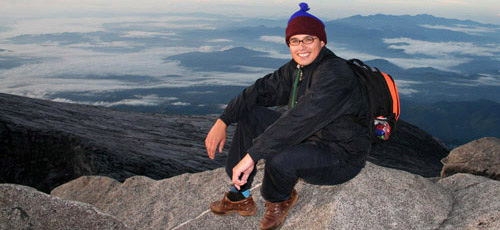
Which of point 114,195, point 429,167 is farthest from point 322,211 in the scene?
point 429,167

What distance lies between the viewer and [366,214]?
5.05 meters

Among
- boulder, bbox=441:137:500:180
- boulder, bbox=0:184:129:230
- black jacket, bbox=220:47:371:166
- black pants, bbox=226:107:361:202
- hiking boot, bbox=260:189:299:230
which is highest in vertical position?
black jacket, bbox=220:47:371:166

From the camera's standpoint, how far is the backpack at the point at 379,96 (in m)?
4.70

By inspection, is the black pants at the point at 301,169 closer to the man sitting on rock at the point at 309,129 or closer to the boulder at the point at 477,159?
the man sitting on rock at the point at 309,129

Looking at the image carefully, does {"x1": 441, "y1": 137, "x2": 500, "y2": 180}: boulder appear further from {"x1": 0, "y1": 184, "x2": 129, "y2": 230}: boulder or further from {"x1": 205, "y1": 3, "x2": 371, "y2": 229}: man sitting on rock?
{"x1": 0, "y1": 184, "x2": 129, "y2": 230}: boulder

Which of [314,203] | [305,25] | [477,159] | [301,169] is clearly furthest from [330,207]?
[477,159]

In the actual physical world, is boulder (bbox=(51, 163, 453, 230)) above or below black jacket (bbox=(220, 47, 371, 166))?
below

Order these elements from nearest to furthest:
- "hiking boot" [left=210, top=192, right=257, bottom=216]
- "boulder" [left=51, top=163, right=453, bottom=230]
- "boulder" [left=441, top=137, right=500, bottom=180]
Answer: "boulder" [left=51, top=163, right=453, bottom=230], "hiking boot" [left=210, top=192, right=257, bottom=216], "boulder" [left=441, top=137, right=500, bottom=180]

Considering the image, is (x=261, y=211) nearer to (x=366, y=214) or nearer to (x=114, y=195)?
(x=366, y=214)

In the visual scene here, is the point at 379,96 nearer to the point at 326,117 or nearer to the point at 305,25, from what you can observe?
the point at 326,117

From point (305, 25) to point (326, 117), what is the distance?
117 cm

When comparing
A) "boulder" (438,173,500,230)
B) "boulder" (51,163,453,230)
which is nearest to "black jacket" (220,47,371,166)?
"boulder" (51,163,453,230)

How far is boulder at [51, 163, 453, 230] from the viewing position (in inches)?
199

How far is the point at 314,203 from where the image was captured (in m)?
5.54
